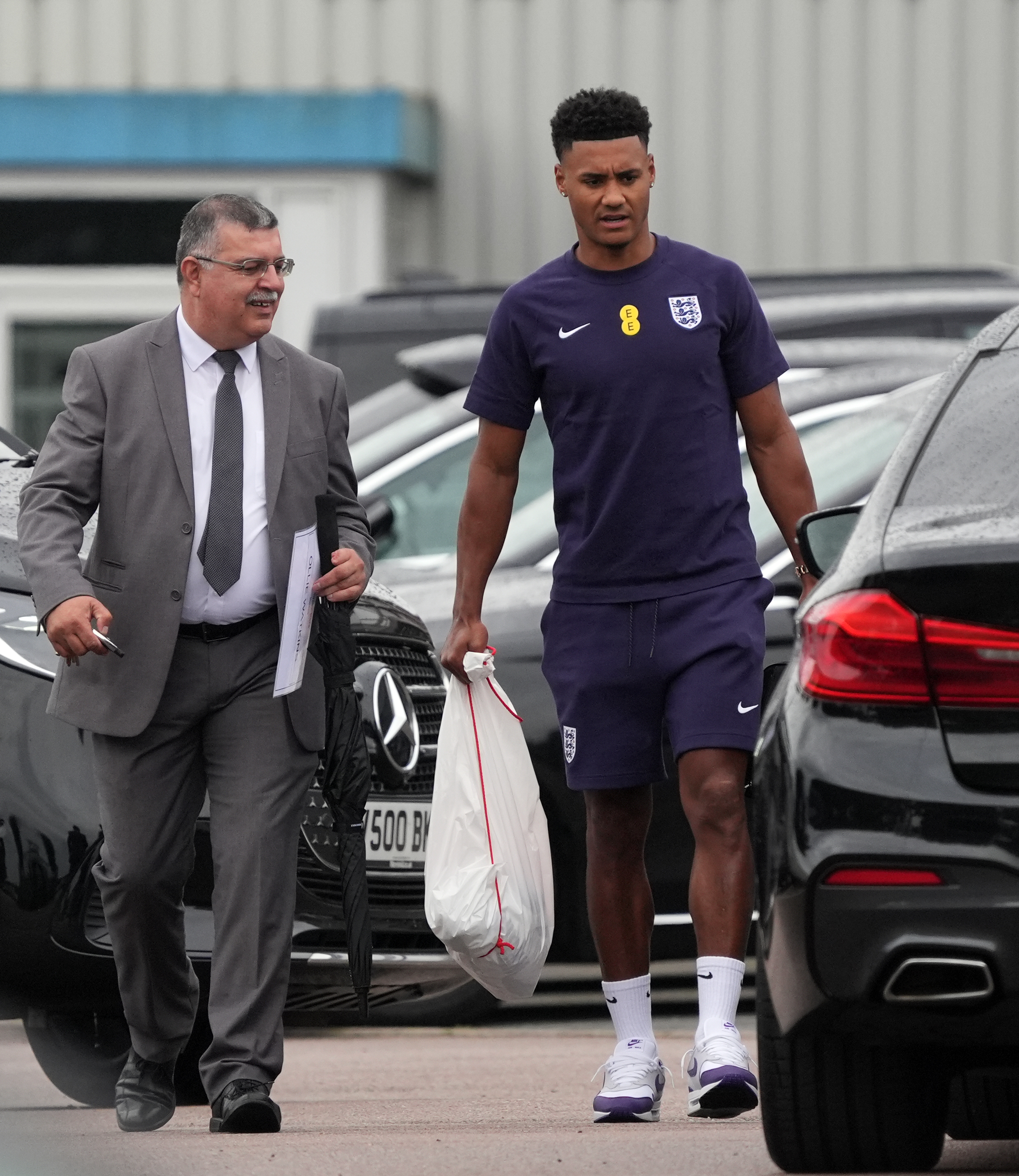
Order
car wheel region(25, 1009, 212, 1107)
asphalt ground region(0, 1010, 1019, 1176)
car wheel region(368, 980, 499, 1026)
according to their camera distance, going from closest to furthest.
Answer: asphalt ground region(0, 1010, 1019, 1176)
car wheel region(25, 1009, 212, 1107)
car wheel region(368, 980, 499, 1026)

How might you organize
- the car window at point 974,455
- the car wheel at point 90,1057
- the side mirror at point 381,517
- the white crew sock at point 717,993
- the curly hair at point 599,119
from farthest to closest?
the side mirror at point 381,517 < the car wheel at point 90,1057 < the curly hair at point 599,119 < the white crew sock at point 717,993 < the car window at point 974,455

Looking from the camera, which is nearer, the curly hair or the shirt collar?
the curly hair

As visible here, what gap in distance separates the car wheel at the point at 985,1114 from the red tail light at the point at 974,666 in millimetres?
1362

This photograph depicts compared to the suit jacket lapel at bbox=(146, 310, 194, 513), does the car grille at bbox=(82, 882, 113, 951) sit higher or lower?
lower

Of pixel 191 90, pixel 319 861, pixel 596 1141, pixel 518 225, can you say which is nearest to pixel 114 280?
pixel 191 90

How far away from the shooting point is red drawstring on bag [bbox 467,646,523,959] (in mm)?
4844

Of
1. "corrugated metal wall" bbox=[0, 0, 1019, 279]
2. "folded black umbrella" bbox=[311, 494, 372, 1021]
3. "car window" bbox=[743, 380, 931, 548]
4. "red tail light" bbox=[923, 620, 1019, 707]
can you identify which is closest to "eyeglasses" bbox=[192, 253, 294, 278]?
"folded black umbrella" bbox=[311, 494, 372, 1021]

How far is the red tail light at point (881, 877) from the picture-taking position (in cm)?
347

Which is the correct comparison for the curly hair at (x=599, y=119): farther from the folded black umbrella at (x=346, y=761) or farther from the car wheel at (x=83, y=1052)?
the car wheel at (x=83, y=1052)

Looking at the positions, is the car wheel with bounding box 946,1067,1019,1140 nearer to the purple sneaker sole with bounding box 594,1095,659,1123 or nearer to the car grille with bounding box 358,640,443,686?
the purple sneaker sole with bounding box 594,1095,659,1123

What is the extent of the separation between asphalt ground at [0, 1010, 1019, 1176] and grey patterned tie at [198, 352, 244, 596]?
1.03 metres

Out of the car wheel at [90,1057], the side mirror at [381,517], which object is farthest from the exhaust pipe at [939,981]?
the side mirror at [381,517]

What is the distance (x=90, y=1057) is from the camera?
569 centimetres

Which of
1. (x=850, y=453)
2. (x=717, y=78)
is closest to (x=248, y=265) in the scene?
(x=850, y=453)
